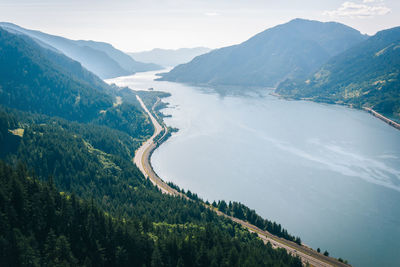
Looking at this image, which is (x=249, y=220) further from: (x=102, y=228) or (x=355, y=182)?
(x=355, y=182)

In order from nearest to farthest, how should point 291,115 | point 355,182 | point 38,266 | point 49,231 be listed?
point 38,266
point 49,231
point 355,182
point 291,115

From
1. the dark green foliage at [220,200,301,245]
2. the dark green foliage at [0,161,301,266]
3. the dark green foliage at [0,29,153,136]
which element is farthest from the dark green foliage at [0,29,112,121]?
the dark green foliage at [0,161,301,266]

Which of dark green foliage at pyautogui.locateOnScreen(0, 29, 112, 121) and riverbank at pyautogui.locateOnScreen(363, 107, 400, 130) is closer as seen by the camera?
dark green foliage at pyautogui.locateOnScreen(0, 29, 112, 121)

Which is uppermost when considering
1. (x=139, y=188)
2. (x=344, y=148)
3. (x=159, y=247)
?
(x=344, y=148)

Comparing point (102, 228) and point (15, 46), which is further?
point (15, 46)

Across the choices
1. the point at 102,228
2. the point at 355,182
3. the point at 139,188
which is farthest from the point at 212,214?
the point at 355,182

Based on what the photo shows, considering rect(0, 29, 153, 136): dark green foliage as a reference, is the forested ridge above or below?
below

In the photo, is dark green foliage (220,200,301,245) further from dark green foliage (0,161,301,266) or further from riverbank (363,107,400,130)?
riverbank (363,107,400,130)
